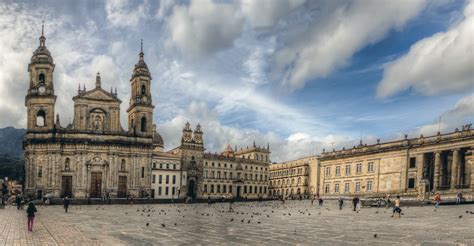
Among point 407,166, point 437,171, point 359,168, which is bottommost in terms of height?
point 359,168

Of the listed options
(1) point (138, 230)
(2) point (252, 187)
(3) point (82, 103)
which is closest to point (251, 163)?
(2) point (252, 187)

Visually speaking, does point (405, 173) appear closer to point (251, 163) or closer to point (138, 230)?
point (251, 163)

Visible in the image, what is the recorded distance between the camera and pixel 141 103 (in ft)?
234

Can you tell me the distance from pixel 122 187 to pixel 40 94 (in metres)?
21.6

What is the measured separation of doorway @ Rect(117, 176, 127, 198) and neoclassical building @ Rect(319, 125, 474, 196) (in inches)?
1665

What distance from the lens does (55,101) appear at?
65.0m

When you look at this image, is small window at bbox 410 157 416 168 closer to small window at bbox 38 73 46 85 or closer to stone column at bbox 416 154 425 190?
stone column at bbox 416 154 425 190

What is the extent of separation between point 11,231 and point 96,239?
18.4 ft

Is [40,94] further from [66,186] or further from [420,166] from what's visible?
[420,166]

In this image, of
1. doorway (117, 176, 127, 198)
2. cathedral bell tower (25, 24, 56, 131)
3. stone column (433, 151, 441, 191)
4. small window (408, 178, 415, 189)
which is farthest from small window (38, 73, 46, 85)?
stone column (433, 151, 441, 191)

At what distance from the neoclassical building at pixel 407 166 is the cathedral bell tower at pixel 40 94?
185 feet

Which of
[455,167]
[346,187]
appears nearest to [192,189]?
[346,187]

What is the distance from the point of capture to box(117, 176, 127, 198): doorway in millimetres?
66588

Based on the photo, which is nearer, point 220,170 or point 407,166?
point 407,166
